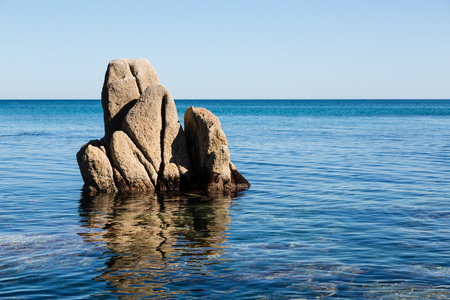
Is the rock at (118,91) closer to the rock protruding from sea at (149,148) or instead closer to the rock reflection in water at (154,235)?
the rock protruding from sea at (149,148)

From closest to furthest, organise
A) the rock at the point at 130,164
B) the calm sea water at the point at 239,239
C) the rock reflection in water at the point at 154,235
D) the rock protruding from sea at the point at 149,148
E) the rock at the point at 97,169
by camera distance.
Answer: the calm sea water at the point at 239,239
the rock reflection in water at the point at 154,235
the rock at the point at 97,169
the rock at the point at 130,164
the rock protruding from sea at the point at 149,148

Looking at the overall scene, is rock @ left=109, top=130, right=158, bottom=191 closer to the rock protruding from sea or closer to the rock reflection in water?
the rock protruding from sea

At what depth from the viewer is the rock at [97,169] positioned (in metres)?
19.9

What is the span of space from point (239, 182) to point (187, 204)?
14.5ft

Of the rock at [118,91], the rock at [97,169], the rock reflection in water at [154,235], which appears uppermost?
the rock at [118,91]

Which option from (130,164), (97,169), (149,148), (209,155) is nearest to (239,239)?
(209,155)

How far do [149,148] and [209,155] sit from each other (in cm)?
269

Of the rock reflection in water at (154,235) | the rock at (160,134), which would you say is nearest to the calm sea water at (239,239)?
the rock reflection in water at (154,235)

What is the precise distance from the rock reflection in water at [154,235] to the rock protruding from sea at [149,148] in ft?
3.34

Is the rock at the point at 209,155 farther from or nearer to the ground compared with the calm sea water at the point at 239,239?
farther from the ground

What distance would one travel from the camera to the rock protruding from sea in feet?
66.7

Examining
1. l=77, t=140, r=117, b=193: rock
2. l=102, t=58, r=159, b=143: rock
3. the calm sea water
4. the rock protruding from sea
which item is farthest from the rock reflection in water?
l=102, t=58, r=159, b=143: rock

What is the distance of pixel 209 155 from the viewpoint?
20891 mm

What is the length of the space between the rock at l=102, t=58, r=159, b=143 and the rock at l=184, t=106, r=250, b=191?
2.82 metres
